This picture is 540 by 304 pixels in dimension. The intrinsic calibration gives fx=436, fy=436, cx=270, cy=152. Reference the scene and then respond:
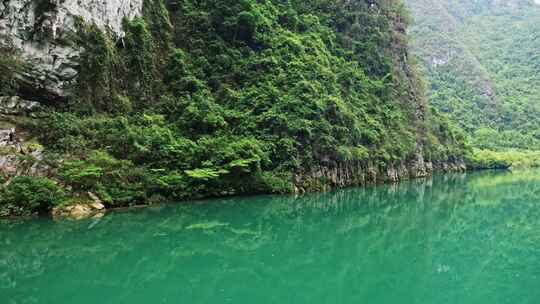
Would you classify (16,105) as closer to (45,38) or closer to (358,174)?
(45,38)

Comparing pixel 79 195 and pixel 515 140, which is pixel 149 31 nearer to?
pixel 79 195

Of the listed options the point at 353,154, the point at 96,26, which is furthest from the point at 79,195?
the point at 353,154

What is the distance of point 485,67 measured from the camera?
4198 inches

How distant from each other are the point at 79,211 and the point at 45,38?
29.2 ft

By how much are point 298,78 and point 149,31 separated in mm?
9788

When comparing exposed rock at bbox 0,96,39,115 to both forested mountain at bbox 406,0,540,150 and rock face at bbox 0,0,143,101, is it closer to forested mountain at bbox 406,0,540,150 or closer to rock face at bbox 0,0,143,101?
rock face at bbox 0,0,143,101

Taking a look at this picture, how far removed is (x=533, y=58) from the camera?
105m

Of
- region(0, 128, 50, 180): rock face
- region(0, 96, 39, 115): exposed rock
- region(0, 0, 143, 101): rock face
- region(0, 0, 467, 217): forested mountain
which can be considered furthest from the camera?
region(0, 0, 143, 101): rock face

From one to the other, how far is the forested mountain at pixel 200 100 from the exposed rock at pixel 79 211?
1.25ft

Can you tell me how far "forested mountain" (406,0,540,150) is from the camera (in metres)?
77.5

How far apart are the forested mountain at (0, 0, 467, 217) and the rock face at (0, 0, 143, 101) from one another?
0.05 meters

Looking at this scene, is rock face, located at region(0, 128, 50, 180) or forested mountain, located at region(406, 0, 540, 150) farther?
forested mountain, located at region(406, 0, 540, 150)

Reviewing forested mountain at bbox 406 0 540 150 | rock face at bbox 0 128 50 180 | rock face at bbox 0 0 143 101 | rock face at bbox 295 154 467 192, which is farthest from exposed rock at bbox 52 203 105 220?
forested mountain at bbox 406 0 540 150

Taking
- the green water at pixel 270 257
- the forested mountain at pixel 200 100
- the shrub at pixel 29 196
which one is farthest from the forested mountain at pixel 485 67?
the shrub at pixel 29 196
